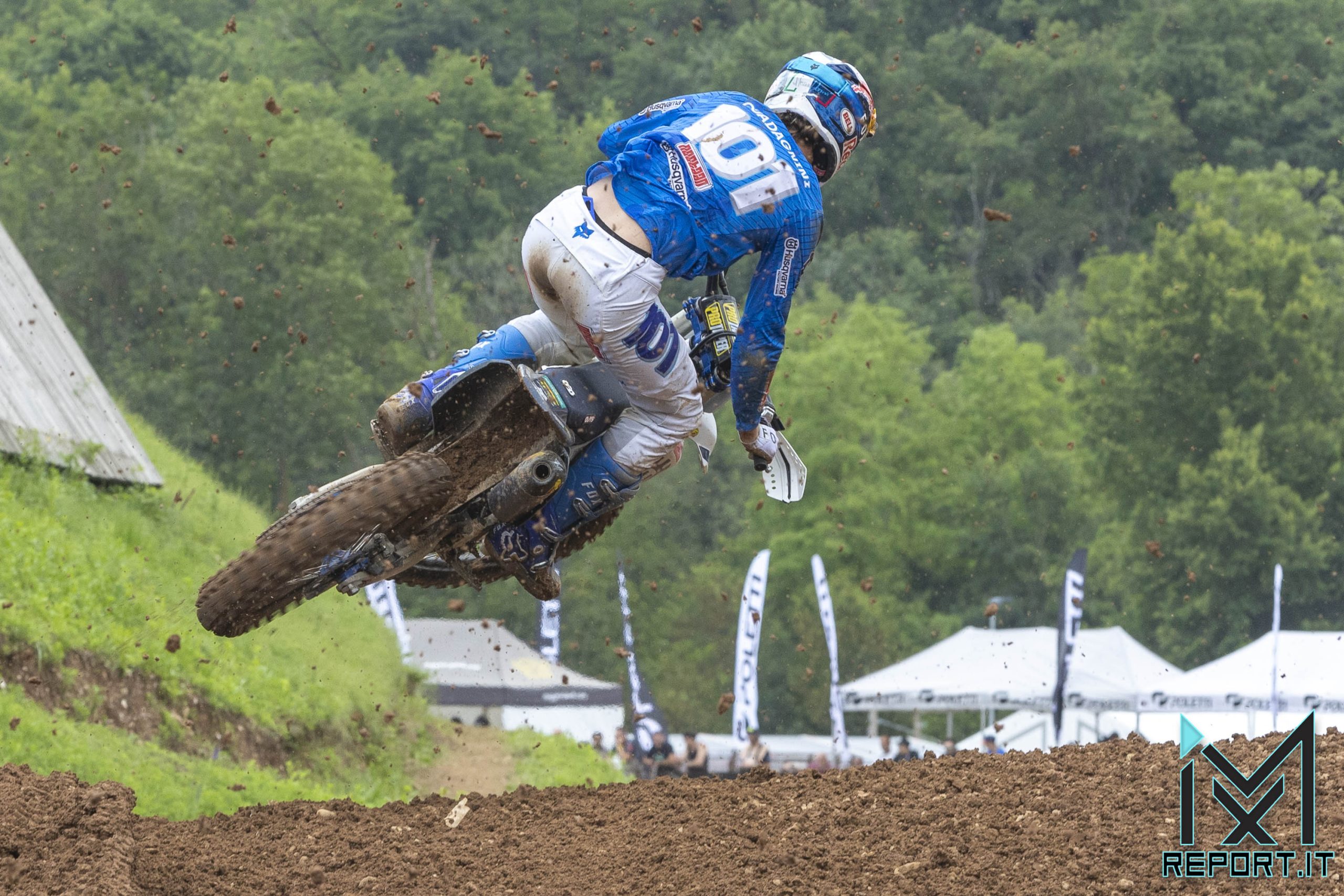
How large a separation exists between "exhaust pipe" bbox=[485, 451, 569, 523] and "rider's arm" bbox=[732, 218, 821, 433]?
77cm

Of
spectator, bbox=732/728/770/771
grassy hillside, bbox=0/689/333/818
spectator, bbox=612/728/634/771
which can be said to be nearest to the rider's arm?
grassy hillside, bbox=0/689/333/818

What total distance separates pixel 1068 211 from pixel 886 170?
8.01 meters

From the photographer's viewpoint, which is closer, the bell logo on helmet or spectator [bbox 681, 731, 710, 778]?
the bell logo on helmet

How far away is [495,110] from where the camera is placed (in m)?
60.2

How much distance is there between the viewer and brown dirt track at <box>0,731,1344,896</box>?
201 inches

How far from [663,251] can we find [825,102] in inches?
39.9

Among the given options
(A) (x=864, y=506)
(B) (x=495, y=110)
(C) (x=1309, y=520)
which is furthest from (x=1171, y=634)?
(B) (x=495, y=110)

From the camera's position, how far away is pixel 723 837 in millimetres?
5758

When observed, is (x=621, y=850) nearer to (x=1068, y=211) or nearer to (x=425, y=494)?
(x=425, y=494)

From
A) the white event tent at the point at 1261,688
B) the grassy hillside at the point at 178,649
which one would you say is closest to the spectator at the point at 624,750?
the grassy hillside at the point at 178,649

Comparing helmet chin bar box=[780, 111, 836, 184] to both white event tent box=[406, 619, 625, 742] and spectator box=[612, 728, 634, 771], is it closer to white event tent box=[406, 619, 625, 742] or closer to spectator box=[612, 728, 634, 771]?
white event tent box=[406, 619, 625, 742]

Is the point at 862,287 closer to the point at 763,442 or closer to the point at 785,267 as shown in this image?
the point at 763,442

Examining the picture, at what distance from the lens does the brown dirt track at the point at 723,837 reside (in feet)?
16.7

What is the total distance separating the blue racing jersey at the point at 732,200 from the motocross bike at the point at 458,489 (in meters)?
0.50
